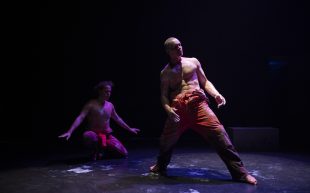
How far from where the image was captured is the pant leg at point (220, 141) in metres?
4.20

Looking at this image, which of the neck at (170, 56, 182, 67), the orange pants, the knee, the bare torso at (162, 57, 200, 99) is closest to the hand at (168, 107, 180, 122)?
the orange pants

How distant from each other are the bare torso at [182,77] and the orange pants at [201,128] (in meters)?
0.12

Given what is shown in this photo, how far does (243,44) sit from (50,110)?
447cm

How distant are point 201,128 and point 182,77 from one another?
2.31ft

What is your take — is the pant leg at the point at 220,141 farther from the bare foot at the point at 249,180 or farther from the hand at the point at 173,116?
the hand at the point at 173,116

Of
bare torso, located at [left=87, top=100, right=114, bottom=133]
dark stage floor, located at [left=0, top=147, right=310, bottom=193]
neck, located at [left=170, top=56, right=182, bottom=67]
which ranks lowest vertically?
dark stage floor, located at [left=0, top=147, right=310, bottom=193]

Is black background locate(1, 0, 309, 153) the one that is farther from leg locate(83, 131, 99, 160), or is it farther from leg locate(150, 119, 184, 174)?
leg locate(150, 119, 184, 174)

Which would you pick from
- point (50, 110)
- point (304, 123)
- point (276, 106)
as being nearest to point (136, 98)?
point (50, 110)

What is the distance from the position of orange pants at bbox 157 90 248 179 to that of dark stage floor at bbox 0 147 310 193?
0.25 meters

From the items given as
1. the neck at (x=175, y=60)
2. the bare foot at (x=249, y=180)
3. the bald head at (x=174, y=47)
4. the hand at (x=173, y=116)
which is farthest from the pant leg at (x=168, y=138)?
the bare foot at (x=249, y=180)

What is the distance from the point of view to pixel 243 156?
6.05 m

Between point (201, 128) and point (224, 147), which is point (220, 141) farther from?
point (201, 128)

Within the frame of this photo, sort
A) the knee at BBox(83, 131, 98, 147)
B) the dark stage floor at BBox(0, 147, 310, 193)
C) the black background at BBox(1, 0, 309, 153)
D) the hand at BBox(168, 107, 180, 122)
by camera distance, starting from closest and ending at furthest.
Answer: the dark stage floor at BBox(0, 147, 310, 193) < the hand at BBox(168, 107, 180, 122) < the knee at BBox(83, 131, 98, 147) < the black background at BBox(1, 0, 309, 153)

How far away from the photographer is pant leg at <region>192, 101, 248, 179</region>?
420cm
